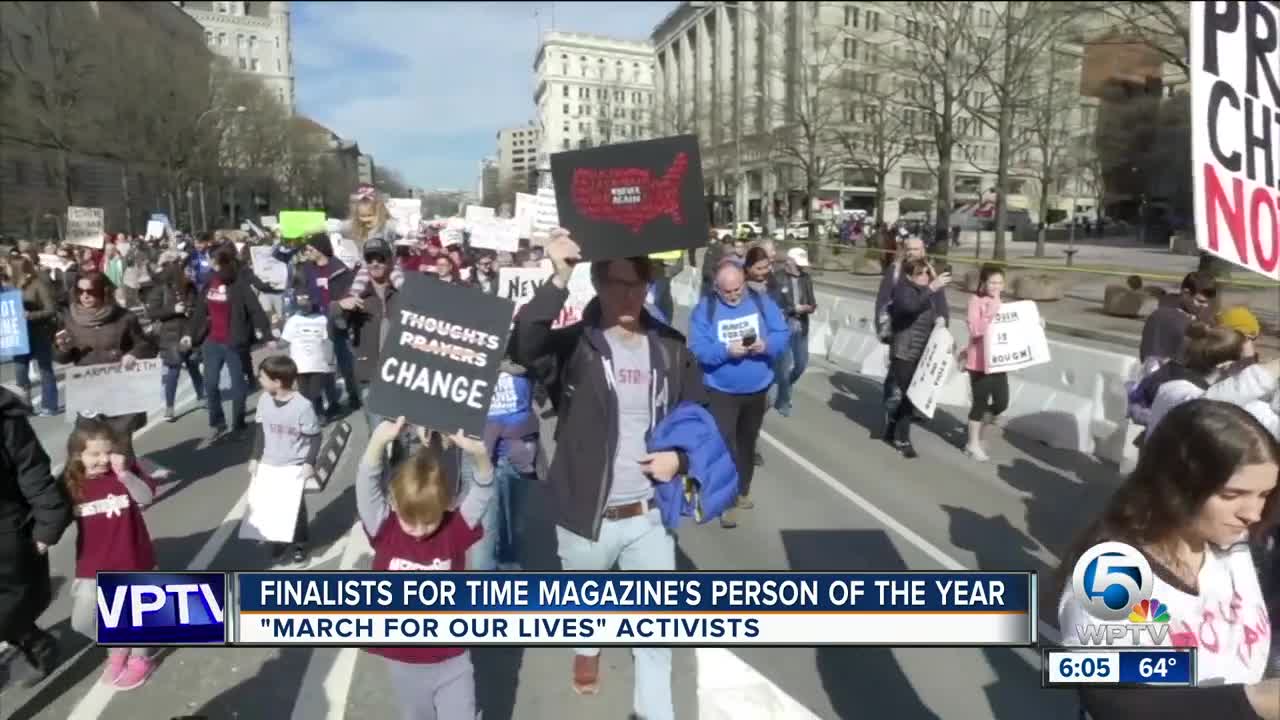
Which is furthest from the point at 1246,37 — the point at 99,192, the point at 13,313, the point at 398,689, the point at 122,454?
the point at 99,192

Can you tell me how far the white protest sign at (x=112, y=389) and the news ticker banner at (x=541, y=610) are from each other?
3.93 meters

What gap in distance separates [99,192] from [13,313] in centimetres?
5547

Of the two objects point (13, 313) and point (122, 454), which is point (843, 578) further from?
point (13, 313)

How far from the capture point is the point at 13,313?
8938 mm

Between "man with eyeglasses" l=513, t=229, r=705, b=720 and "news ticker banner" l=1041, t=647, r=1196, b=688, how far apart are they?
1565mm

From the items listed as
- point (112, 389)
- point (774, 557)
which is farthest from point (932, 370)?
point (112, 389)

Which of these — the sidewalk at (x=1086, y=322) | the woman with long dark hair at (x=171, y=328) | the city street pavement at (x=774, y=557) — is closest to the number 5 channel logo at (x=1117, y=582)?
the city street pavement at (x=774, y=557)

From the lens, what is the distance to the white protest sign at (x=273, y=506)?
193 inches

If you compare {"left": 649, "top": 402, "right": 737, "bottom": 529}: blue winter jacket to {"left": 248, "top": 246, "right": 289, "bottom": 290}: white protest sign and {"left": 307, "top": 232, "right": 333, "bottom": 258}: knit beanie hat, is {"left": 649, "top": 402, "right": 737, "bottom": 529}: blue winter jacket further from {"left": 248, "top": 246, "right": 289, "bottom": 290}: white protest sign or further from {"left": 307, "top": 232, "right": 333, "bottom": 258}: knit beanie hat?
{"left": 248, "top": 246, "right": 289, "bottom": 290}: white protest sign

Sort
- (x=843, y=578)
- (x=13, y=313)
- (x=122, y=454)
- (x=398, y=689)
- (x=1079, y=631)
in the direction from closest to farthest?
1. (x=1079, y=631)
2. (x=843, y=578)
3. (x=398, y=689)
4. (x=122, y=454)
5. (x=13, y=313)

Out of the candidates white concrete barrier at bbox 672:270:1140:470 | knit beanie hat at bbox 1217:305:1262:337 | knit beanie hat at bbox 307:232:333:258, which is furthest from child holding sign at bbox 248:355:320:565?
white concrete barrier at bbox 672:270:1140:470

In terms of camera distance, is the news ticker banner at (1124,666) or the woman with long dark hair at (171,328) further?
the woman with long dark hair at (171,328)

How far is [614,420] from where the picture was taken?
124 inches

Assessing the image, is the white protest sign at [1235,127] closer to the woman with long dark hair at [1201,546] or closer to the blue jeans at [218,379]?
the woman with long dark hair at [1201,546]
